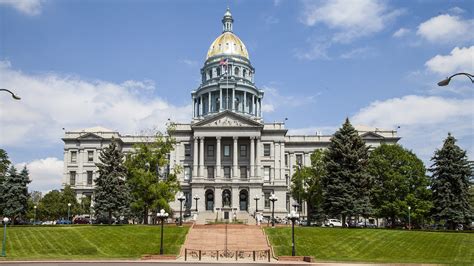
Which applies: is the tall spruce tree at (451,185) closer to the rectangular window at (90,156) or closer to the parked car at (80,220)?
the parked car at (80,220)

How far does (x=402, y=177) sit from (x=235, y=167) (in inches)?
1136

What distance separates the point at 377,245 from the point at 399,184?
23836 mm

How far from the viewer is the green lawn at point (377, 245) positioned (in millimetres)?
36406

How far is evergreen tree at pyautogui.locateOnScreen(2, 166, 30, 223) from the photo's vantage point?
63656 millimetres

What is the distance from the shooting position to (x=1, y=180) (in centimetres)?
7038

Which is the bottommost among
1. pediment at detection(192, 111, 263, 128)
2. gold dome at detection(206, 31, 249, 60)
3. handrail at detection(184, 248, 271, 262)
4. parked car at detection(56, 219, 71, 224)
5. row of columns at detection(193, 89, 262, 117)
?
handrail at detection(184, 248, 271, 262)

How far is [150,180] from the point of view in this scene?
57750 mm

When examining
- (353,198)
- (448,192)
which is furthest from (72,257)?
(448,192)

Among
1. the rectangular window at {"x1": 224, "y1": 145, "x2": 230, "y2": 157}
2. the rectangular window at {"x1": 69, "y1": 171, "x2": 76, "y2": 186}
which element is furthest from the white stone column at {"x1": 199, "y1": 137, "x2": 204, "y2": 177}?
the rectangular window at {"x1": 69, "y1": 171, "x2": 76, "y2": 186}

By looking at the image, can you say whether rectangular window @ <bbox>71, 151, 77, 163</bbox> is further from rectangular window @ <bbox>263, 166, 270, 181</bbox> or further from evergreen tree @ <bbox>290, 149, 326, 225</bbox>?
evergreen tree @ <bbox>290, 149, 326, 225</bbox>

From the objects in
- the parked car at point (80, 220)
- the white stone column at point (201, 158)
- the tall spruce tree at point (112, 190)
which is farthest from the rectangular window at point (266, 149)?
the parked car at point (80, 220)

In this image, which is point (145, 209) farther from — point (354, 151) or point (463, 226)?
point (463, 226)

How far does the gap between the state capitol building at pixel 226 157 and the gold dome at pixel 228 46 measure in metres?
7.33

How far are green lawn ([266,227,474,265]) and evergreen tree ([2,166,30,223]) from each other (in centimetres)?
3519
